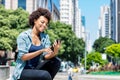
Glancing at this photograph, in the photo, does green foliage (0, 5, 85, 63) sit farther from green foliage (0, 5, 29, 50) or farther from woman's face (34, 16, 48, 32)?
woman's face (34, 16, 48, 32)

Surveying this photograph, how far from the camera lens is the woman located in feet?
13.1

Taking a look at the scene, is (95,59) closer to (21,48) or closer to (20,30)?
(20,30)

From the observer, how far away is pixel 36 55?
4.02 meters

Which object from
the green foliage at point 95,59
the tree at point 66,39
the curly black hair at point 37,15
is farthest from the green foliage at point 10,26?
the curly black hair at point 37,15

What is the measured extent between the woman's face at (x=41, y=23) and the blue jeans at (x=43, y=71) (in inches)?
12.2

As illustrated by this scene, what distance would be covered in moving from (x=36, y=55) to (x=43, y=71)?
157 millimetres

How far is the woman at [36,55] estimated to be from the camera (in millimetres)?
4004

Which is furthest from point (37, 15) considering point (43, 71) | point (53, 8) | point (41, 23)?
point (53, 8)

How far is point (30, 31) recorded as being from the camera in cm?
419

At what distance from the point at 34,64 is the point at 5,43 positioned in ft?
134

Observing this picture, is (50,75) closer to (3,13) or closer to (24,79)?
(24,79)

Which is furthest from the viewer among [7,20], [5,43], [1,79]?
[7,20]

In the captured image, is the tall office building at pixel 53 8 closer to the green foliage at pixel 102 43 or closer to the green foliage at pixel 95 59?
the green foliage at pixel 102 43

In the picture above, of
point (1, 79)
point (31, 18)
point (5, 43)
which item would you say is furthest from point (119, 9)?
point (31, 18)
